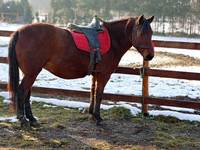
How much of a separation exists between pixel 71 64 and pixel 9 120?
1.62 metres

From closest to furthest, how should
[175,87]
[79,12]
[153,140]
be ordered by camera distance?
[153,140], [175,87], [79,12]

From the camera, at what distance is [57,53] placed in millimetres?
3568

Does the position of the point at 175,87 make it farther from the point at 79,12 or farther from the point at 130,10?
the point at 79,12

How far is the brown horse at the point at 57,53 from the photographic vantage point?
3412mm

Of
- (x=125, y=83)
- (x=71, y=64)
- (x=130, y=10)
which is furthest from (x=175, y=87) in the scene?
(x=130, y=10)

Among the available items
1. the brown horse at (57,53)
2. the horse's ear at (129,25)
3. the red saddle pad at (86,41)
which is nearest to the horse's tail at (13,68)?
the brown horse at (57,53)

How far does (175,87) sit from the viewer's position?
7004 millimetres

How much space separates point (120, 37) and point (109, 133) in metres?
1.82

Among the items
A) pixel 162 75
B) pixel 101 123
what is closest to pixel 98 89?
pixel 101 123

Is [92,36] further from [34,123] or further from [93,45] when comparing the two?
[34,123]

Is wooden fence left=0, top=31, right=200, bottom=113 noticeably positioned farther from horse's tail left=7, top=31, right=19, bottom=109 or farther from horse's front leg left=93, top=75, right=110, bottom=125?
horse's tail left=7, top=31, right=19, bottom=109

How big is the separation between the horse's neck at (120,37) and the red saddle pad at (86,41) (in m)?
0.13

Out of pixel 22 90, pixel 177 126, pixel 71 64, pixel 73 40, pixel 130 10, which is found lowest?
pixel 177 126

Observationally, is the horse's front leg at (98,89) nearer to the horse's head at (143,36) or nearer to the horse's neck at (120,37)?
the horse's neck at (120,37)
